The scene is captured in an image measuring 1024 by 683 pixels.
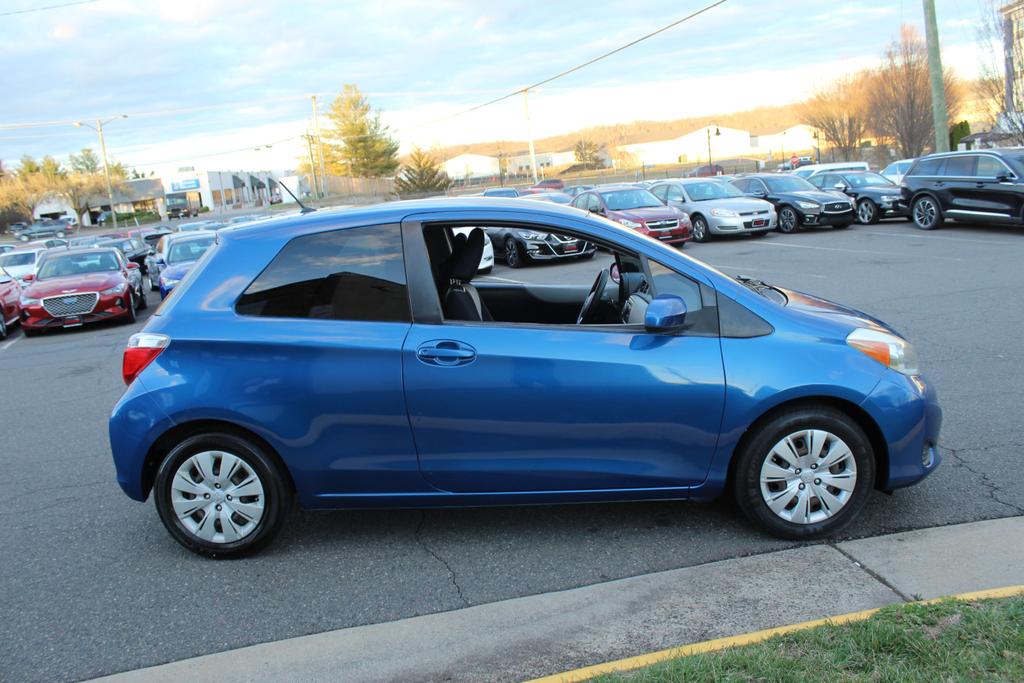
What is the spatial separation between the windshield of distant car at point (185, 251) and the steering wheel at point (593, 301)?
14.0 metres

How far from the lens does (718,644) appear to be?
10.8ft

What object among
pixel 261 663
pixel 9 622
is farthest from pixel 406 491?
pixel 9 622

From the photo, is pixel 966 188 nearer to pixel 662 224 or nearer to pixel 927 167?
pixel 927 167

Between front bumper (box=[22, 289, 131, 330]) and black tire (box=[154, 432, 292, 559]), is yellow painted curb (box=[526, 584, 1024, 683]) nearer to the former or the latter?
black tire (box=[154, 432, 292, 559])

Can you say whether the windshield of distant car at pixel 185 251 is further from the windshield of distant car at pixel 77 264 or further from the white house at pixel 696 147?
the white house at pixel 696 147

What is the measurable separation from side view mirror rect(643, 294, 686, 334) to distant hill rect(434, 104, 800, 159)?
120m

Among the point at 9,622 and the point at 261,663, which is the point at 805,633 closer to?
the point at 261,663

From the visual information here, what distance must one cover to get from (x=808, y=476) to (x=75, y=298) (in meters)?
14.0

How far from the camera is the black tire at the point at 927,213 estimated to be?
19.2 m

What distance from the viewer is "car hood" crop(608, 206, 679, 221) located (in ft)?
66.3

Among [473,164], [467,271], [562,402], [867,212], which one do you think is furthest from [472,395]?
[473,164]

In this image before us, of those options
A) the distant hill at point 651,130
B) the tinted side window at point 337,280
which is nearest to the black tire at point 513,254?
the tinted side window at point 337,280

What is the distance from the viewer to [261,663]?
3.49 metres

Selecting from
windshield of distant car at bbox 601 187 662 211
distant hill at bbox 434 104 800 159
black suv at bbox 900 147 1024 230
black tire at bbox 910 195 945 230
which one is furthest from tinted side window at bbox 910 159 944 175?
distant hill at bbox 434 104 800 159
